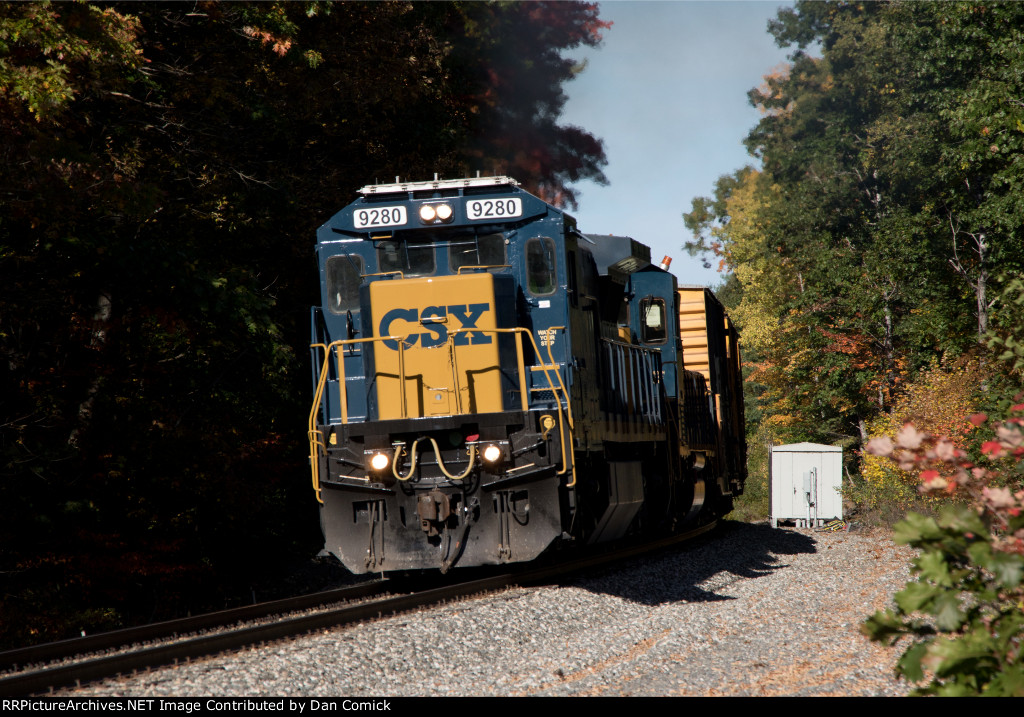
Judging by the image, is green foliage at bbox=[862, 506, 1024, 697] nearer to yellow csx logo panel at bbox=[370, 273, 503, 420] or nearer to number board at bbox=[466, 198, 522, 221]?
yellow csx logo panel at bbox=[370, 273, 503, 420]

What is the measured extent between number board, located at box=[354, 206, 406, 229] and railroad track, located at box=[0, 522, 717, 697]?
3.95m

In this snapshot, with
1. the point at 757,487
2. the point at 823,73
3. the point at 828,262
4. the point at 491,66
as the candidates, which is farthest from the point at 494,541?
the point at 823,73

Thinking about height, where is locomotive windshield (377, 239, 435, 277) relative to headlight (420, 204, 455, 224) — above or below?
below

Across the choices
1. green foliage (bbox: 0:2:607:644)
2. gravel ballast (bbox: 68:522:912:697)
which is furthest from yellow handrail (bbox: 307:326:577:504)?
green foliage (bbox: 0:2:607:644)

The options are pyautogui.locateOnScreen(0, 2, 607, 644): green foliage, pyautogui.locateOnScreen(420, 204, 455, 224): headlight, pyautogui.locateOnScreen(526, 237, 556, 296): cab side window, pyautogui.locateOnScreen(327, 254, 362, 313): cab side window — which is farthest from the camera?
pyautogui.locateOnScreen(0, 2, 607, 644): green foliage

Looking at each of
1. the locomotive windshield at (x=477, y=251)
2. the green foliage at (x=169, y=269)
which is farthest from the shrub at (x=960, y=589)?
the green foliage at (x=169, y=269)

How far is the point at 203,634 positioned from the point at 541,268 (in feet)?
16.4

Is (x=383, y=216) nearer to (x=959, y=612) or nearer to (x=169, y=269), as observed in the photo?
(x=169, y=269)

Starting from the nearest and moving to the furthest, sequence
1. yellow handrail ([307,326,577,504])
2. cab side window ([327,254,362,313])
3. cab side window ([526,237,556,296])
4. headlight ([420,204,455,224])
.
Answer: yellow handrail ([307,326,577,504])
headlight ([420,204,455,224])
cab side window ([526,237,556,296])
cab side window ([327,254,362,313])

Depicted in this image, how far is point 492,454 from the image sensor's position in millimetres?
9812

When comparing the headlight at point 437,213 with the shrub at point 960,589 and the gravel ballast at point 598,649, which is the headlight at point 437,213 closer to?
the gravel ballast at point 598,649

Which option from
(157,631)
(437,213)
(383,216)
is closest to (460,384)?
(437,213)

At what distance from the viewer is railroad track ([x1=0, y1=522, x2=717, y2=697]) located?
22.5 feet

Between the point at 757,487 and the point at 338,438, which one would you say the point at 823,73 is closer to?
the point at 757,487
